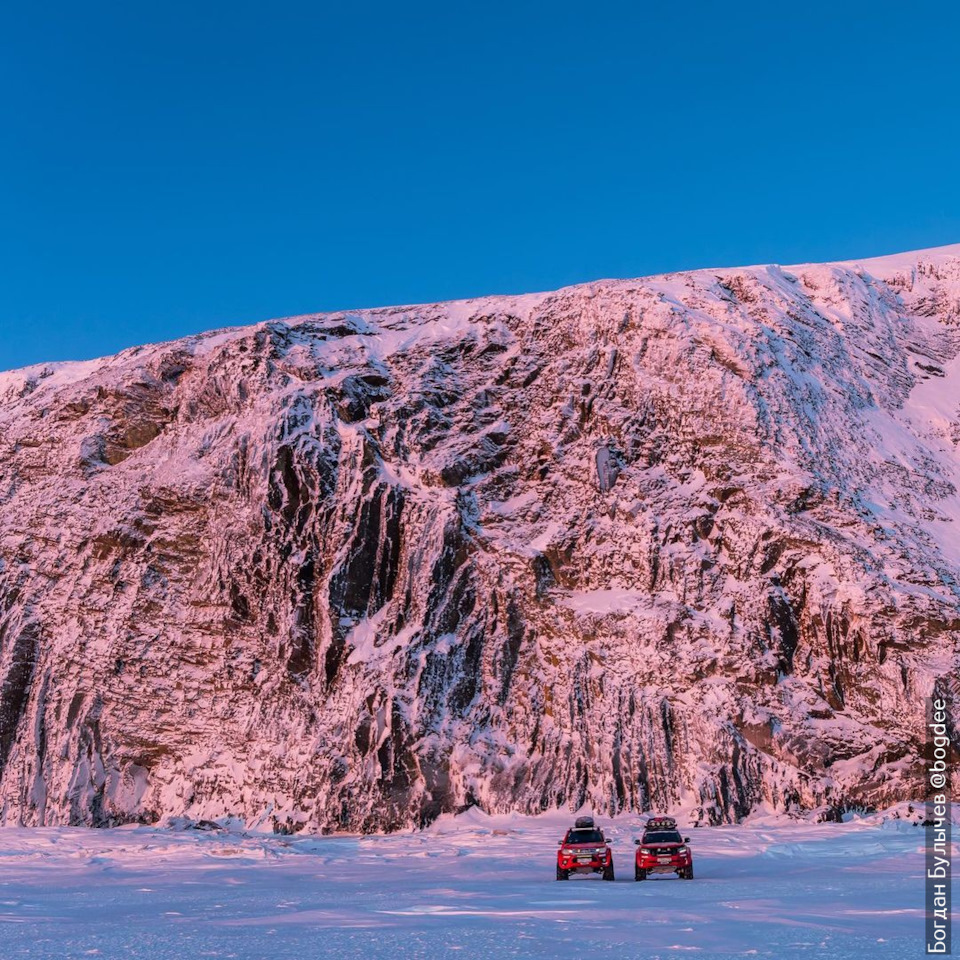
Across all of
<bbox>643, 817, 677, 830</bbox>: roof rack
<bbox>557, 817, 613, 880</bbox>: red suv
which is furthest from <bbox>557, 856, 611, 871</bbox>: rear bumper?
<bbox>643, 817, 677, 830</bbox>: roof rack

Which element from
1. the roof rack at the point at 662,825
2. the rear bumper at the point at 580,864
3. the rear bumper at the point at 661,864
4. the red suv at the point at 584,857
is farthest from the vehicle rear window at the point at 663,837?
the rear bumper at the point at 580,864

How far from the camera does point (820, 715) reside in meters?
43.9

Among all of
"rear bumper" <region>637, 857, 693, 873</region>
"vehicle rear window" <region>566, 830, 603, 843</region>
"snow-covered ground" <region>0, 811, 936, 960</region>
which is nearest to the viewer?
"snow-covered ground" <region>0, 811, 936, 960</region>

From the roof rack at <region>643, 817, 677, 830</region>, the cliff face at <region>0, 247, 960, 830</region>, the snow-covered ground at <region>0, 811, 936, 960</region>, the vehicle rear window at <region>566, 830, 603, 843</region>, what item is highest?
the cliff face at <region>0, 247, 960, 830</region>

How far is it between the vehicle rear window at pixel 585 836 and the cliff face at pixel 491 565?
18.2 m

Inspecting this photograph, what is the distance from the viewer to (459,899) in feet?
63.1

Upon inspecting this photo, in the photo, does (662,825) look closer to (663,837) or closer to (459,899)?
(663,837)

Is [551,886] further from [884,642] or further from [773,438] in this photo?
[773,438]

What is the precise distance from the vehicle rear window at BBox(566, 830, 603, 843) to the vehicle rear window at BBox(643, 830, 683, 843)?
1130 millimetres

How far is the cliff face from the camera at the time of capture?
44969 millimetres

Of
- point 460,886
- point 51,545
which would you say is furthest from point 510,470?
point 460,886

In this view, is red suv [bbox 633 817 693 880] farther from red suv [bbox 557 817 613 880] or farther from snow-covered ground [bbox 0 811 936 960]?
red suv [bbox 557 817 613 880]

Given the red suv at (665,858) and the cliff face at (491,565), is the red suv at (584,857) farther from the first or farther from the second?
the cliff face at (491,565)

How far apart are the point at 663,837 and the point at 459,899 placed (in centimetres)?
739
